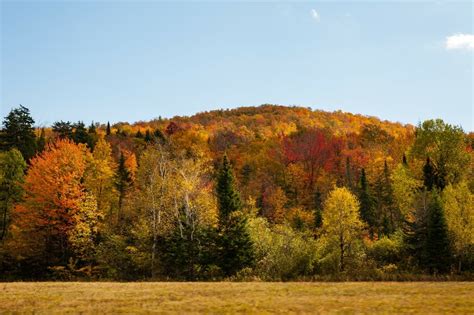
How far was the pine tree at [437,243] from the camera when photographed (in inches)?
1572

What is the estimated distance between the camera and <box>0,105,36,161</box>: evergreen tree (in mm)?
67500

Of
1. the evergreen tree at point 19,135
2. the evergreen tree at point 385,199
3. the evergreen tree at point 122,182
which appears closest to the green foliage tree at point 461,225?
the evergreen tree at point 385,199

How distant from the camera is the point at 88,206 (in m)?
45.5

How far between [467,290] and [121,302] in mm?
17129

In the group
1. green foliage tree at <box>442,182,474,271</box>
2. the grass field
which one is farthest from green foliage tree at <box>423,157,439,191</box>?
the grass field

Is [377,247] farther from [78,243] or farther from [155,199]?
[78,243]

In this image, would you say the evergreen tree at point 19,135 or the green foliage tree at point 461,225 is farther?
the evergreen tree at point 19,135

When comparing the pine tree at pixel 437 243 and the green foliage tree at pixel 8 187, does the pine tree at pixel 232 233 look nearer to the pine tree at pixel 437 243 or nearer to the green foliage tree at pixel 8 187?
the pine tree at pixel 437 243

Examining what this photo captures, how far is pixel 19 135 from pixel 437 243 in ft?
199

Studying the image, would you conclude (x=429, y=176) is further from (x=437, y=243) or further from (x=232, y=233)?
(x=232, y=233)

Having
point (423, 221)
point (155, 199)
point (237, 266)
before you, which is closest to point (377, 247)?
point (423, 221)

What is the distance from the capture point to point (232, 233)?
134 ft

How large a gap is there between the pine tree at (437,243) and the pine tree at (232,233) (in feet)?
52.9

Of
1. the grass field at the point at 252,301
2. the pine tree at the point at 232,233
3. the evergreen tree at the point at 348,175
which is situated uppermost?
the evergreen tree at the point at 348,175
